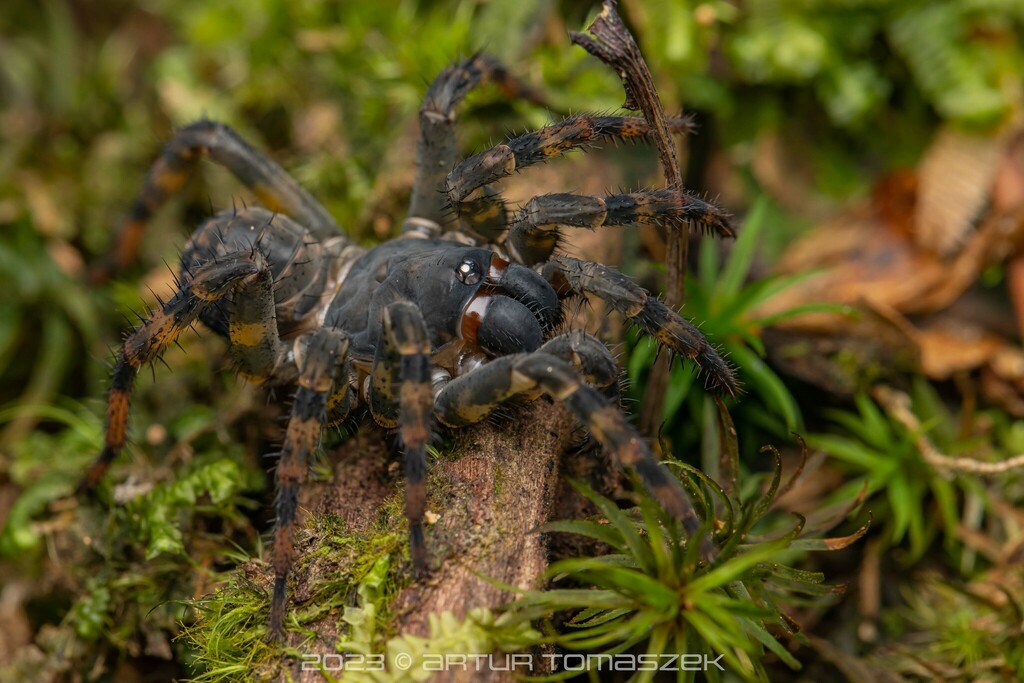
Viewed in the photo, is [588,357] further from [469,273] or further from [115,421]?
[115,421]

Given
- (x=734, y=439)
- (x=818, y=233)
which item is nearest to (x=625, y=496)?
(x=734, y=439)

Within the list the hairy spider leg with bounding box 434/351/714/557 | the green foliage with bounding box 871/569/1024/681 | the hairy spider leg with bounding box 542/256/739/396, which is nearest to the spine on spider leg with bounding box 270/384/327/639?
the hairy spider leg with bounding box 434/351/714/557

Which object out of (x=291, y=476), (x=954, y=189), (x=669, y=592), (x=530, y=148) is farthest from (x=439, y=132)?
(x=954, y=189)

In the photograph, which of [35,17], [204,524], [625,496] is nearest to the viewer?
[625,496]

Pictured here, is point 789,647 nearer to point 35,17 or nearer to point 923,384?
point 923,384

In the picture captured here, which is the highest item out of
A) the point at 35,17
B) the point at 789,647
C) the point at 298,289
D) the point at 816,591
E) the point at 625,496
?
the point at 35,17

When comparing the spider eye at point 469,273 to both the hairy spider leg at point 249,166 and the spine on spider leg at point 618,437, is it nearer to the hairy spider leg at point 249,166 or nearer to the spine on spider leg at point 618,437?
the spine on spider leg at point 618,437

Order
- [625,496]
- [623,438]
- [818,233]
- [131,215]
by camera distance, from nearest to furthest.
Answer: [623,438], [625,496], [131,215], [818,233]
